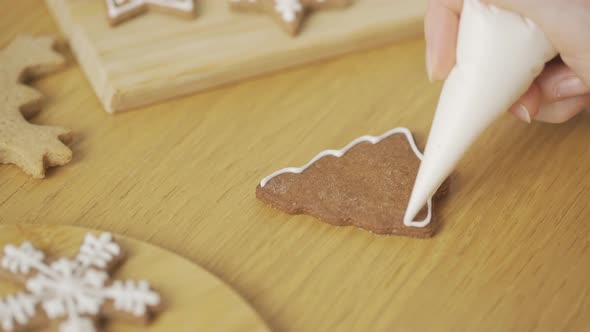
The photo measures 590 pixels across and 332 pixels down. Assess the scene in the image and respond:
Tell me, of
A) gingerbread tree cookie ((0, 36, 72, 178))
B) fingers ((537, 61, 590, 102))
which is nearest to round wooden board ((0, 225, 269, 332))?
gingerbread tree cookie ((0, 36, 72, 178))

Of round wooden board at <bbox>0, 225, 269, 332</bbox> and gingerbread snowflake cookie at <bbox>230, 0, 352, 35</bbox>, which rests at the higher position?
gingerbread snowflake cookie at <bbox>230, 0, 352, 35</bbox>

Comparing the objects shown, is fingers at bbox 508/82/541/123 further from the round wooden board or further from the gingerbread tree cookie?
the gingerbread tree cookie

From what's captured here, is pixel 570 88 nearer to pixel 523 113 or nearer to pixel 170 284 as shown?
pixel 523 113

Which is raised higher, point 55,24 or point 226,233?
point 55,24

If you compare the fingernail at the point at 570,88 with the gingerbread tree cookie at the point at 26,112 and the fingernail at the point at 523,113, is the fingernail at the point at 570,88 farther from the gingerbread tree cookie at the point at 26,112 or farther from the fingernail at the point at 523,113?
the gingerbread tree cookie at the point at 26,112

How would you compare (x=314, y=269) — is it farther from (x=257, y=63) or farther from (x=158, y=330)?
(x=257, y=63)

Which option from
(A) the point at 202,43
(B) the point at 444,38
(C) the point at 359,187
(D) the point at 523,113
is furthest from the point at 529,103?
(A) the point at 202,43

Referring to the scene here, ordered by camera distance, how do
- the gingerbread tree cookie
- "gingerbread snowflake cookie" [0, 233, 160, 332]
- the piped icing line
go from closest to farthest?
"gingerbread snowflake cookie" [0, 233, 160, 332]
the piped icing line
the gingerbread tree cookie

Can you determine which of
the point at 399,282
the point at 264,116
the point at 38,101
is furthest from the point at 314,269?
the point at 38,101
